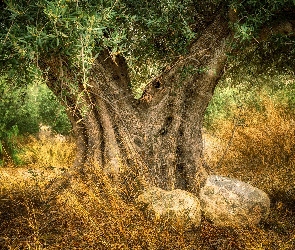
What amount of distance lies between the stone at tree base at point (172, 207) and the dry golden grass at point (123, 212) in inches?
5.3

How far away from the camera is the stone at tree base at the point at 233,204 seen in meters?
5.61

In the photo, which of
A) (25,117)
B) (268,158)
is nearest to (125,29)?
(268,158)

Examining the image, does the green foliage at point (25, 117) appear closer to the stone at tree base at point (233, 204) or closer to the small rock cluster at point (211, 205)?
the small rock cluster at point (211, 205)

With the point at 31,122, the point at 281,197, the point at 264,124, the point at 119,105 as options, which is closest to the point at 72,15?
the point at 119,105

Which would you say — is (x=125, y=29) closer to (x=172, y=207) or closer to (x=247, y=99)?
(x=172, y=207)

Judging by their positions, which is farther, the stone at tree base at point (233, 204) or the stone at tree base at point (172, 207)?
the stone at tree base at point (233, 204)

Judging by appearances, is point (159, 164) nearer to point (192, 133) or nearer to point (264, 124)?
point (192, 133)

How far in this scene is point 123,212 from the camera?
4.85m

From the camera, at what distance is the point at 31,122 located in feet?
40.4

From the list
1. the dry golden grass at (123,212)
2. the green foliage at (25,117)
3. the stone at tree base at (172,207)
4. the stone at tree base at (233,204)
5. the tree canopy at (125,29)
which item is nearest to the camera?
the tree canopy at (125,29)

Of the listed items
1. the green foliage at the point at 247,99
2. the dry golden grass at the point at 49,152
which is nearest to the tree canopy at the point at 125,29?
the green foliage at the point at 247,99

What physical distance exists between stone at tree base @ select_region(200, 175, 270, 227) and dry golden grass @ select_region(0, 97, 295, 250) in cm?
15

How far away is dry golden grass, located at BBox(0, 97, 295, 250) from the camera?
457 cm

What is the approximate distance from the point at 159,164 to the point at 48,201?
1.96 m
